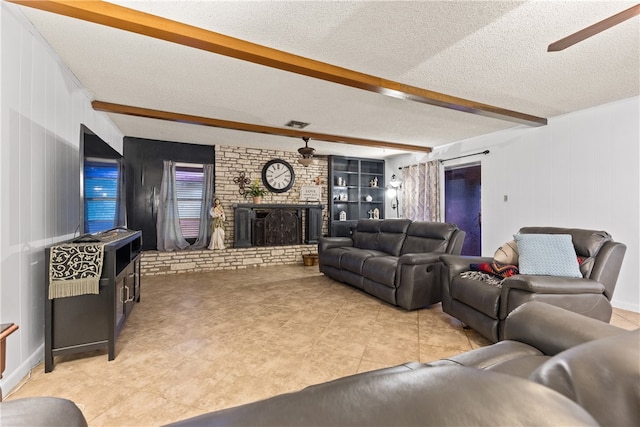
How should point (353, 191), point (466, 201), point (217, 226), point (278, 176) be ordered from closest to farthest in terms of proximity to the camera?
point (217, 226)
point (466, 201)
point (278, 176)
point (353, 191)

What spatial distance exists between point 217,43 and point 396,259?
9.06 ft

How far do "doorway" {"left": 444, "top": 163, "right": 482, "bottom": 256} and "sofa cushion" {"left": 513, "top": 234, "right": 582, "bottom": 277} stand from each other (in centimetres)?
283

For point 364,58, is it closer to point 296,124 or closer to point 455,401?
point 296,124

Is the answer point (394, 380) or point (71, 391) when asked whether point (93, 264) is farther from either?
point (394, 380)

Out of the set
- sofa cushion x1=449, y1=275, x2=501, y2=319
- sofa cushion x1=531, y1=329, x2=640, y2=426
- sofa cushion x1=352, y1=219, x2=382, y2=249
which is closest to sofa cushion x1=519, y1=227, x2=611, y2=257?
sofa cushion x1=449, y1=275, x2=501, y2=319

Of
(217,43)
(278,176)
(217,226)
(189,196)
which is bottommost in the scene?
(217,226)

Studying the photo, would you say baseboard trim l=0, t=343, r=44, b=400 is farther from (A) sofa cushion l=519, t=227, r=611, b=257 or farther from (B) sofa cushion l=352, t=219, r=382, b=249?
(A) sofa cushion l=519, t=227, r=611, b=257

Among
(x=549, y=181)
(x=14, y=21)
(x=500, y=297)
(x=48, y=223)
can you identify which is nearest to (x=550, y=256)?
(x=500, y=297)

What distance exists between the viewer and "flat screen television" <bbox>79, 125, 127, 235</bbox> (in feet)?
7.38

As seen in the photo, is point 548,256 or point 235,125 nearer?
point 548,256

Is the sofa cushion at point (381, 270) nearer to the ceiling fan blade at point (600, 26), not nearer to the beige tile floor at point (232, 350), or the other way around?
the beige tile floor at point (232, 350)

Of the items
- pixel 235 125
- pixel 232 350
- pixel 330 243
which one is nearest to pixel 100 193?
pixel 232 350

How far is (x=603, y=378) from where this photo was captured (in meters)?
0.49

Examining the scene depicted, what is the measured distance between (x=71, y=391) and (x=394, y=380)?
2293 millimetres
